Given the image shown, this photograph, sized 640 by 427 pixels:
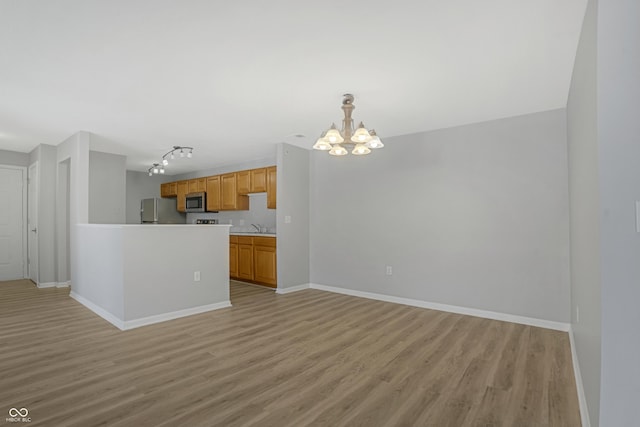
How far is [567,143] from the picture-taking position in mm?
3297

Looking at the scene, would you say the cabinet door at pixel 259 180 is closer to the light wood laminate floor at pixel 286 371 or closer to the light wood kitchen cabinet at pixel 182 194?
the light wood kitchen cabinet at pixel 182 194

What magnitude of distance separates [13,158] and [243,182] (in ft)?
13.1

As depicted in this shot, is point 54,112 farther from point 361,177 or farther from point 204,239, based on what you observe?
point 361,177

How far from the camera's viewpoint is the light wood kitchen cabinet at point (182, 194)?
7672 mm

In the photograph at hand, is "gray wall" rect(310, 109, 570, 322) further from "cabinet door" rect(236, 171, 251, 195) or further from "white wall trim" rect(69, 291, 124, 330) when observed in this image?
"white wall trim" rect(69, 291, 124, 330)

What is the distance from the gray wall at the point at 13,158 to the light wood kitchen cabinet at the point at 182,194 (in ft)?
8.95

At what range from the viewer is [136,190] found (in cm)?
770

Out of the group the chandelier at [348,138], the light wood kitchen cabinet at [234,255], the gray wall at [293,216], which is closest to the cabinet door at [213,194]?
the light wood kitchen cabinet at [234,255]

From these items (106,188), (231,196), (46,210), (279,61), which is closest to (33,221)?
(46,210)

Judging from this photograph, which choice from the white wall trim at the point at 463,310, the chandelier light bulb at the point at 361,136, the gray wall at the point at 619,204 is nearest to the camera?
the gray wall at the point at 619,204

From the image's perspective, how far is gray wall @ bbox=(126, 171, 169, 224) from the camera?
24.9 ft

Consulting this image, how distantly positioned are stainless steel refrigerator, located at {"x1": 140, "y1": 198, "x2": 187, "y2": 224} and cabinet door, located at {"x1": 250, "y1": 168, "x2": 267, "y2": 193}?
2883 millimetres

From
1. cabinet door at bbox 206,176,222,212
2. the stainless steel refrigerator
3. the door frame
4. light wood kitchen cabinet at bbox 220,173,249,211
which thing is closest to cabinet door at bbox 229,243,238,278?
light wood kitchen cabinet at bbox 220,173,249,211

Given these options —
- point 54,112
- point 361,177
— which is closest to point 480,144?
point 361,177
